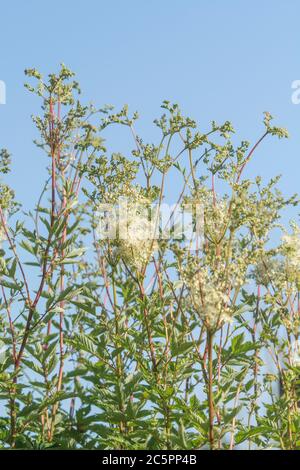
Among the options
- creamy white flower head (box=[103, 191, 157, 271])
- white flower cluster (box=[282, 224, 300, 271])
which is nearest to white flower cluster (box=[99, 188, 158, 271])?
creamy white flower head (box=[103, 191, 157, 271])

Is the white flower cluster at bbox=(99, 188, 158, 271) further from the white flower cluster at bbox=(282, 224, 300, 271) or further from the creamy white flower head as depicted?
the white flower cluster at bbox=(282, 224, 300, 271)

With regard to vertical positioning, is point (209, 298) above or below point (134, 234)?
below

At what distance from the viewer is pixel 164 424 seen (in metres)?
4.55

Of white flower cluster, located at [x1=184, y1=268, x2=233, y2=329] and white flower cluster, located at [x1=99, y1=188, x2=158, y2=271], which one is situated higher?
white flower cluster, located at [x1=99, y1=188, x2=158, y2=271]

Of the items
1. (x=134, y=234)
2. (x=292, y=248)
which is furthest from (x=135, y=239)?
(x=292, y=248)

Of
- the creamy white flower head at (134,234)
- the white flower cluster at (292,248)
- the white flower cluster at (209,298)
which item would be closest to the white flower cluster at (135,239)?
the creamy white flower head at (134,234)

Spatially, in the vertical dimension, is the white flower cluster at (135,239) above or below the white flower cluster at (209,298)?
above

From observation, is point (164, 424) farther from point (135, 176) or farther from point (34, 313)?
point (135, 176)

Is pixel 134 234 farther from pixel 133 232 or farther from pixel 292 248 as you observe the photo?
pixel 292 248

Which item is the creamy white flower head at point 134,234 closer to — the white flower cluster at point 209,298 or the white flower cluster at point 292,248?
the white flower cluster at point 209,298

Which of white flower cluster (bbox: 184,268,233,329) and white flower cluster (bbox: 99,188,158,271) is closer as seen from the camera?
white flower cluster (bbox: 184,268,233,329)
